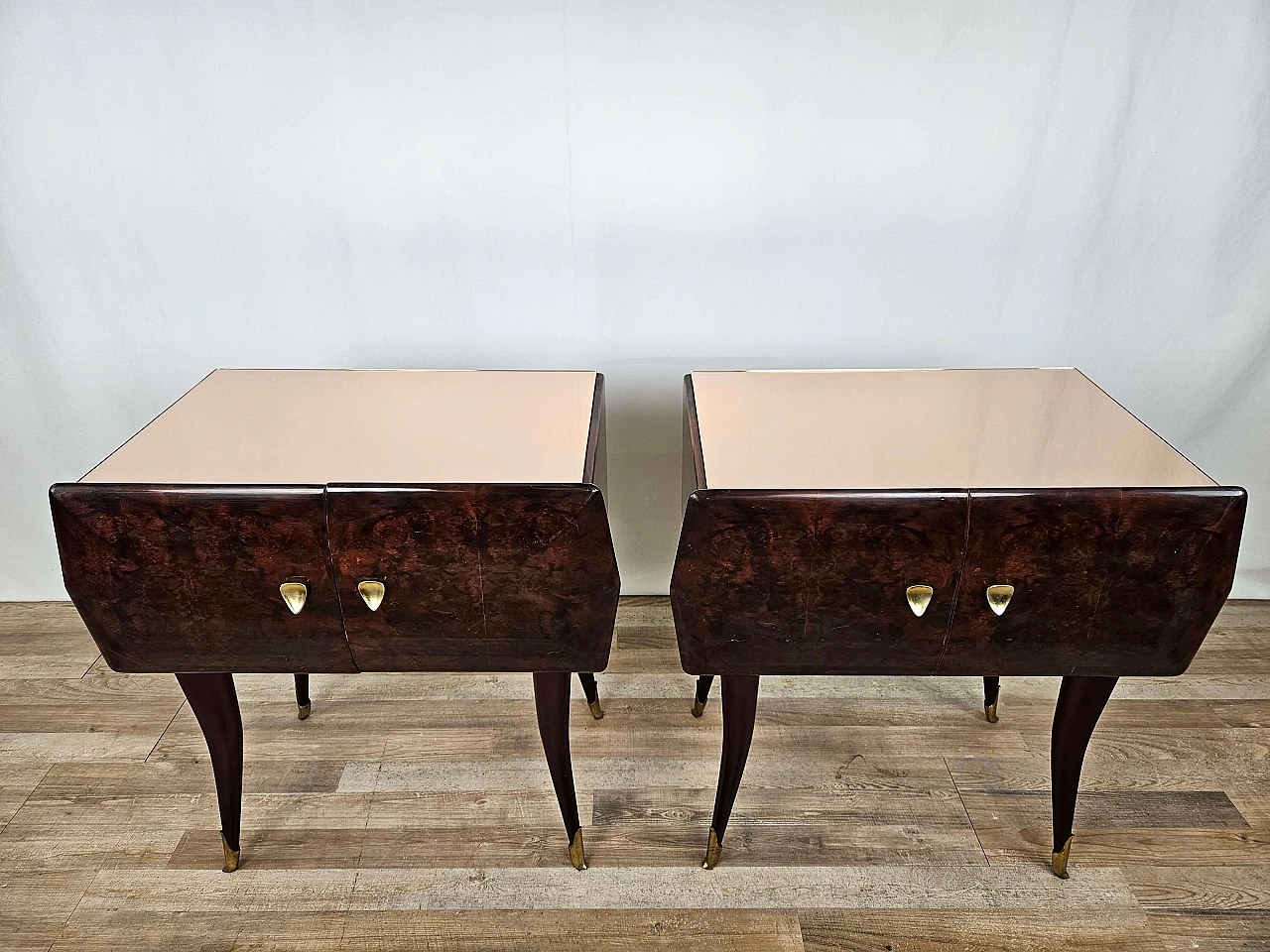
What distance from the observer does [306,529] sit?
104 cm

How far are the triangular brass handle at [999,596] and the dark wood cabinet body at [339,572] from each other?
1.38ft

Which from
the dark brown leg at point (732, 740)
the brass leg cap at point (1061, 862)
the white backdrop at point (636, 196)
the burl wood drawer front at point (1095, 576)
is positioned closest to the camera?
the burl wood drawer front at point (1095, 576)

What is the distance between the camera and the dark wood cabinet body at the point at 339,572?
1021mm

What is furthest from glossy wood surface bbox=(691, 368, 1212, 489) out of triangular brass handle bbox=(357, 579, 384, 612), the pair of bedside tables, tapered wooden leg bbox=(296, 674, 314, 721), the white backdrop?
tapered wooden leg bbox=(296, 674, 314, 721)

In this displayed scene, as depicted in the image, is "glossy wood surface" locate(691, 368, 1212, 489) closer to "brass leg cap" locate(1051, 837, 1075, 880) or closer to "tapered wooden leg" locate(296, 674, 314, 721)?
"brass leg cap" locate(1051, 837, 1075, 880)

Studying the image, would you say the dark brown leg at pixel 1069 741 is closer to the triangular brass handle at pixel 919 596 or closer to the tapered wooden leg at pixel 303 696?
the triangular brass handle at pixel 919 596

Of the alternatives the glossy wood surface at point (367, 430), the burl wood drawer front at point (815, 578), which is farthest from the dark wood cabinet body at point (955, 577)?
the glossy wood surface at point (367, 430)

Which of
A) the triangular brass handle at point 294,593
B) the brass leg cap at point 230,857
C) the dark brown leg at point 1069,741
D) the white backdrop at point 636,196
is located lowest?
the brass leg cap at point 230,857

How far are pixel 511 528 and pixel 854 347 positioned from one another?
89 centimetres

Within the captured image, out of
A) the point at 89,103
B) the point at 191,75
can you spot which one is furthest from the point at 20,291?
the point at 191,75

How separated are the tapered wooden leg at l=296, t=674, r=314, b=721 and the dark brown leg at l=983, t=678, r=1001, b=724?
44.9 inches

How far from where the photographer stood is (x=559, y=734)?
3.92 ft

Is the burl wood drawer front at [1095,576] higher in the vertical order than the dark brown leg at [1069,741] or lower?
higher

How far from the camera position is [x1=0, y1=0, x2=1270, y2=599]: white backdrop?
1475 mm
